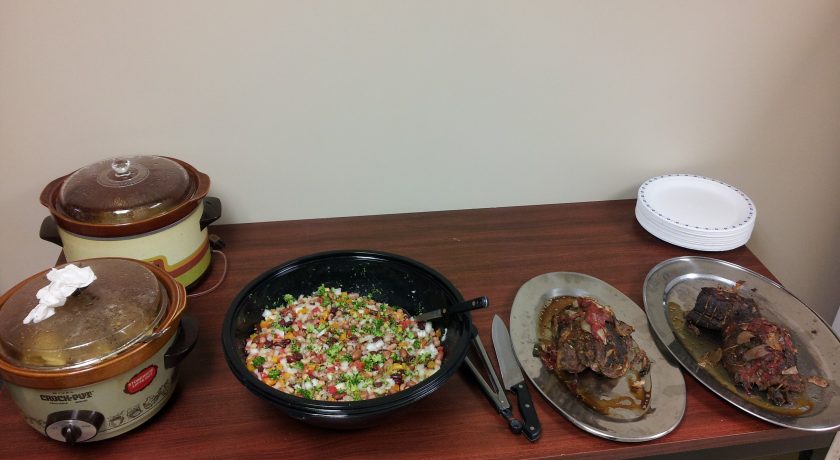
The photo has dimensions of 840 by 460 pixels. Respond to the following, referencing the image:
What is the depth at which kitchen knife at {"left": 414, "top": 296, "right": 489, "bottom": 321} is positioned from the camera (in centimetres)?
105

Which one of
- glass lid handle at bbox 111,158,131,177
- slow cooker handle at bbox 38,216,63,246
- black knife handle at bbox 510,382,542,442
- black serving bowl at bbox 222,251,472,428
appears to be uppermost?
glass lid handle at bbox 111,158,131,177

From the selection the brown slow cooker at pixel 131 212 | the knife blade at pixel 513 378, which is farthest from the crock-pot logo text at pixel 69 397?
the knife blade at pixel 513 378

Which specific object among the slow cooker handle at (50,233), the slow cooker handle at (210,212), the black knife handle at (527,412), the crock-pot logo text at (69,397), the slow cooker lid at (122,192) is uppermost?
the slow cooker lid at (122,192)

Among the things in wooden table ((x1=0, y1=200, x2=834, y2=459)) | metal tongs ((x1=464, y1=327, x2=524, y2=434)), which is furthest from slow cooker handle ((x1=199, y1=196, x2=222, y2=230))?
metal tongs ((x1=464, y1=327, x2=524, y2=434))

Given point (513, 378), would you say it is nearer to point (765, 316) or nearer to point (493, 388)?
point (493, 388)

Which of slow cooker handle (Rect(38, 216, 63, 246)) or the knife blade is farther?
slow cooker handle (Rect(38, 216, 63, 246))

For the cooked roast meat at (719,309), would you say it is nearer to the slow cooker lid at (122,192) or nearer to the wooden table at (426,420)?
the wooden table at (426,420)

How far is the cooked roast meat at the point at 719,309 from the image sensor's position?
4.17ft

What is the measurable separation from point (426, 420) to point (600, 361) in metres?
0.35

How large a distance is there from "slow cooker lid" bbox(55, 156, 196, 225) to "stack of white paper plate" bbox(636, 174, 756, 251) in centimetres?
115

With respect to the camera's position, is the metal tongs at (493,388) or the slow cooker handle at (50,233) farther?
the slow cooker handle at (50,233)

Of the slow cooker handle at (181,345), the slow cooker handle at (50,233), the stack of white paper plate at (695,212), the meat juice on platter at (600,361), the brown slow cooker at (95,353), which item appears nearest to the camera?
the brown slow cooker at (95,353)

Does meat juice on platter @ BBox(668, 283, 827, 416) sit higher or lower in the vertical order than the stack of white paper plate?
lower

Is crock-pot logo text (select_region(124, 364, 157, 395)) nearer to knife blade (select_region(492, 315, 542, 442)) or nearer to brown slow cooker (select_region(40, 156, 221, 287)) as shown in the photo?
brown slow cooker (select_region(40, 156, 221, 287))
